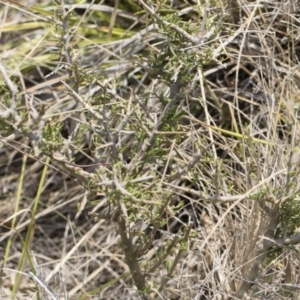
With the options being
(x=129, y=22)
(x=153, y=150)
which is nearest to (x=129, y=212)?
(x=153, y=150)

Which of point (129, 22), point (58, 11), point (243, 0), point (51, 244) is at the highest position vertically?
point (58, 11)

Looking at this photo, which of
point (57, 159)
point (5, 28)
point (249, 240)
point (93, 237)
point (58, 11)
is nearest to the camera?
point (57, 159)

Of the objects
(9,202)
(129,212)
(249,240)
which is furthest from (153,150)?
(9,202)

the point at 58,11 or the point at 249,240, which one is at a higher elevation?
the point at 58,11

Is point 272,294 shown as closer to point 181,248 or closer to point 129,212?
point 181,248

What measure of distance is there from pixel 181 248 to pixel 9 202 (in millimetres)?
788

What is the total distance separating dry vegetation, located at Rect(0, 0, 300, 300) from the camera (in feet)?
3.17

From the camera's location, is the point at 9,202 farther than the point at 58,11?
Yes

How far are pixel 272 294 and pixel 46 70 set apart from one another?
39.1 inches

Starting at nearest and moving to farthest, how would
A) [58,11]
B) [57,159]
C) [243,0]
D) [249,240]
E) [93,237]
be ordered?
1. [57,159]
2. [58,11]
3. [249,240]
4. [243,0]
5. [93,237]

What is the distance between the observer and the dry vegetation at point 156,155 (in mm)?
966

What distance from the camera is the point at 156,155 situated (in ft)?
3.32

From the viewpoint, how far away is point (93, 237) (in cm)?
163

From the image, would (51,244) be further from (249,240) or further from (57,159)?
(57,159)
